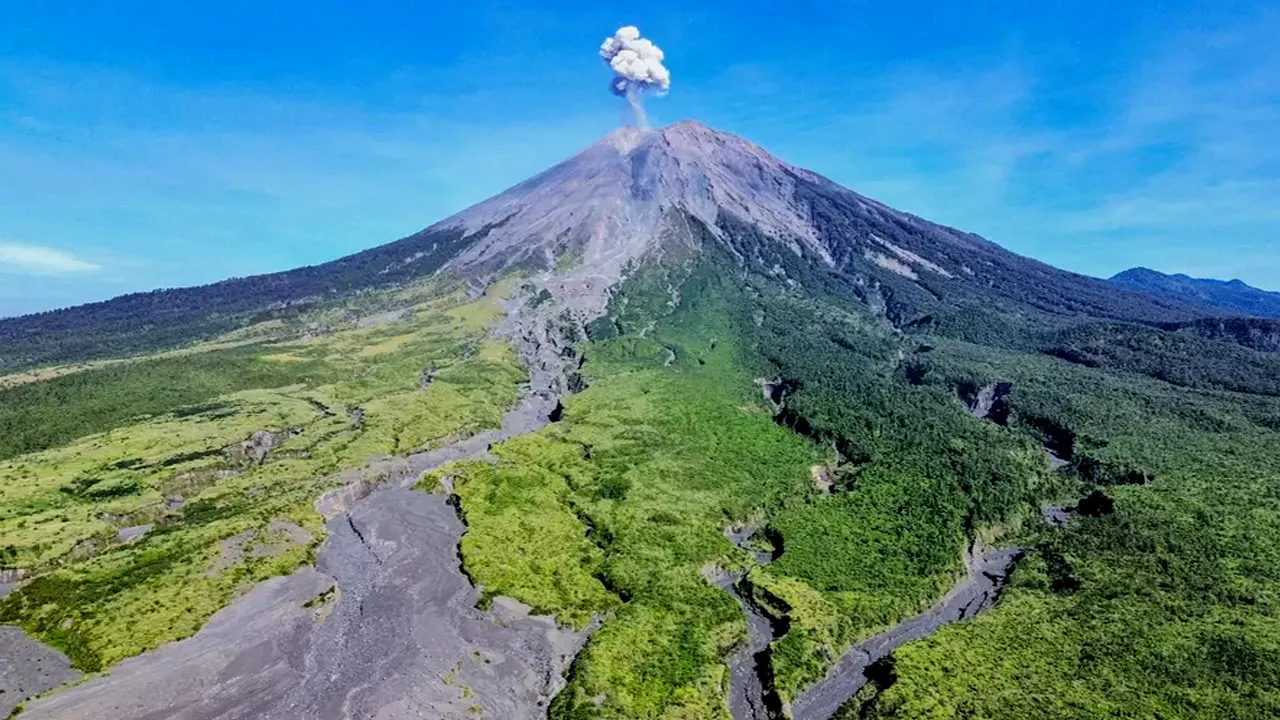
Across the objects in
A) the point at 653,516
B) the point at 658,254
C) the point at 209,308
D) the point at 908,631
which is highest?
the point at 209,308

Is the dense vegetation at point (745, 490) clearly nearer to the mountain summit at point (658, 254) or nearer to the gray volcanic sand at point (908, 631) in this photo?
the gray volcanic sand at point (908, 631)

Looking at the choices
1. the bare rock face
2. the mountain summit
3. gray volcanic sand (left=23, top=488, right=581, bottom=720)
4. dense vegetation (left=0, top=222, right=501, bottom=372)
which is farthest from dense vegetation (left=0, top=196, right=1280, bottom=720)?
the mountain summit

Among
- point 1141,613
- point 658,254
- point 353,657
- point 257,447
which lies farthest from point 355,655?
point 658,254

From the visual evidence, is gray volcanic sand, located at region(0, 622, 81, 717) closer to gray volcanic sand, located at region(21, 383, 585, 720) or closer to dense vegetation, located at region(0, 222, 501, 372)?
gray volcanic sand, located at region(21, 383, 585, 720)

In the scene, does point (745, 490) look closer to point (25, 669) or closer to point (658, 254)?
point (25, 669)

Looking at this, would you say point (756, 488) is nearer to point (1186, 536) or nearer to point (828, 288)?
point (1186, 536)

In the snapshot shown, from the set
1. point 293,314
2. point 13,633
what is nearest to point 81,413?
point 13,633
